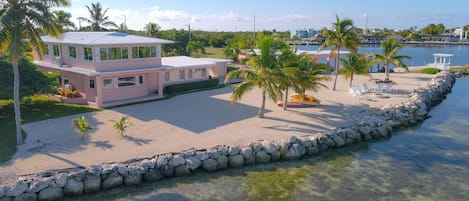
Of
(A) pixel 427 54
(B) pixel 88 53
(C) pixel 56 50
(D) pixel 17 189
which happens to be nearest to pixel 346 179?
(D) pixel 17 189

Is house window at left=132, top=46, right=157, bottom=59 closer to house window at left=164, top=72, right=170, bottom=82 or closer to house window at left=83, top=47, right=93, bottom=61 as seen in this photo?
house window at left=83, top=47, right=93, bottom=61

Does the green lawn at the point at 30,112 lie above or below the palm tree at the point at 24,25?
below

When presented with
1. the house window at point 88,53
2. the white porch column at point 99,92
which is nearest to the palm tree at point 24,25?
the white porch column at point 99,92

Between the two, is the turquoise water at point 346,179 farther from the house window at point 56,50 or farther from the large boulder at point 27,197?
the house window at point 56,50

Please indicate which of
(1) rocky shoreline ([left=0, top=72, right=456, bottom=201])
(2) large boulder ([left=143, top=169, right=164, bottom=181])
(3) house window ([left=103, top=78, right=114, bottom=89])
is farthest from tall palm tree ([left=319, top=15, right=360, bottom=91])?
(2) large boulder ([left=143, top=169, right=164, bottom=181])

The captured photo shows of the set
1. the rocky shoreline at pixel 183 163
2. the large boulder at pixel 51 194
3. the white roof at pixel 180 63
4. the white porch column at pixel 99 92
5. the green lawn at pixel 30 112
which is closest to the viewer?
the large boulder at pixel 51 194

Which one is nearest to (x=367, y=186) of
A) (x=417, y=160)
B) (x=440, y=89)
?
(x=417, y=160)

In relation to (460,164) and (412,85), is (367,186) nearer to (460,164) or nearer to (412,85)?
(460,164)

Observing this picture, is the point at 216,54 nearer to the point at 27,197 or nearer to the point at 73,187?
the point at 73,187
